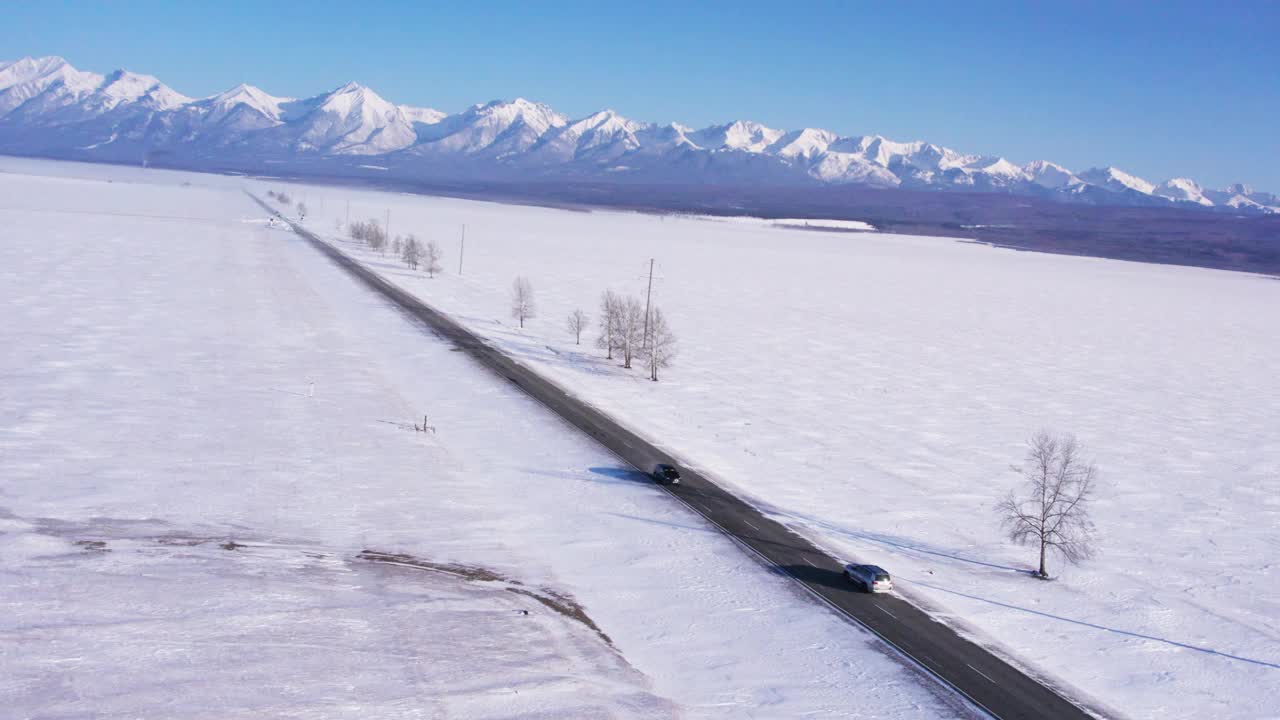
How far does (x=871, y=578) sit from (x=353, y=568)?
1833 centimetres

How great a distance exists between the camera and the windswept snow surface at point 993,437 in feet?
106

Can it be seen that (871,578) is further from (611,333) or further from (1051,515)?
(611,333)

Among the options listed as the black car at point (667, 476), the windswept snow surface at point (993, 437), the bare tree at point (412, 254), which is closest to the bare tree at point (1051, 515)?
the windswept snow surface at point (993, 437)

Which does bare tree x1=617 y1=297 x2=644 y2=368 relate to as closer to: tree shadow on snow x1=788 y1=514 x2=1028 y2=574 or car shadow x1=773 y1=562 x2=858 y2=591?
tree shadow on snow x1=788 y1=514 x2=1028 y2=574

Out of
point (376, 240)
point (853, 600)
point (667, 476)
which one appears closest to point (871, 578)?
point (853, 600)

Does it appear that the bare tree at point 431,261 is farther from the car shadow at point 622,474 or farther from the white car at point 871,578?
the white car at point 871,578

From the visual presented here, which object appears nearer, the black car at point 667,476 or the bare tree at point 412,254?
the black car at point 667,476

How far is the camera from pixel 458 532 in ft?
122

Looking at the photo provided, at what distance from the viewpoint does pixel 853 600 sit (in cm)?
3288

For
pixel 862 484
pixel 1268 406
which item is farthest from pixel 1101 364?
pixel 862 484

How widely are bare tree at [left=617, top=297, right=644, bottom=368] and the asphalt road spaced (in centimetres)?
1644

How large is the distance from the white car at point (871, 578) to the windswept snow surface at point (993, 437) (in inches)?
51.0

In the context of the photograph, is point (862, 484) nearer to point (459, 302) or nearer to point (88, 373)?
point (88, 373)

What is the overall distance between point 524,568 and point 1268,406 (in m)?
68.8
